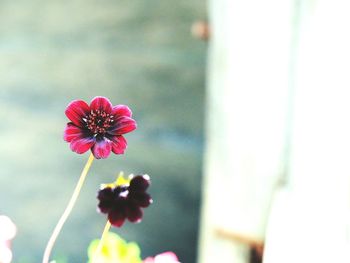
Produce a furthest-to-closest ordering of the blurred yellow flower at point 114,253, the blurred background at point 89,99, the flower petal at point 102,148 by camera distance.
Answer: the blurred background at point 89,99
the blurred yellow flower at point 114,253
the flower petal at point 102,148

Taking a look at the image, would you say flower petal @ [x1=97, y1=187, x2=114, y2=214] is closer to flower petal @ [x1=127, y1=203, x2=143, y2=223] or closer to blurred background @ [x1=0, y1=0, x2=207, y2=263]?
flower petal @ [x1=127, y1=203, x2=143, y2=223]

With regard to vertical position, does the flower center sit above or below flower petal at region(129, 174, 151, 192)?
above

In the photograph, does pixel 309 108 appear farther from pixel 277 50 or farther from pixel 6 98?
pixel 6 98

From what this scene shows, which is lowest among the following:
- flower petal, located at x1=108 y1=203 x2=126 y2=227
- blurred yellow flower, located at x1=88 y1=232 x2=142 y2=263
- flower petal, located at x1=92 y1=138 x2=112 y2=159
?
blurred yellow flower, located at x1=88 y1=232 x2=142 y2=263

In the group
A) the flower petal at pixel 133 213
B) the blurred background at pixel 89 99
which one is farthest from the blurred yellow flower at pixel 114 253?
the blurred background at pixel 89 99

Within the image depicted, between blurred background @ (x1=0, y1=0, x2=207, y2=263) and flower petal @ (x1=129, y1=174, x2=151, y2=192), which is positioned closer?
flower petal @ (x1=129, y1=174, x2=151, y2=192)

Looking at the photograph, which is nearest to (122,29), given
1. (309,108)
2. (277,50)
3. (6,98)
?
(6,98)

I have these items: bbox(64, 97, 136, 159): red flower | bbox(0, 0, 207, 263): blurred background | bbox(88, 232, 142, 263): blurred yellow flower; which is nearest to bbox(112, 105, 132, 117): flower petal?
bbox(64, 97, 136, 159): red flower

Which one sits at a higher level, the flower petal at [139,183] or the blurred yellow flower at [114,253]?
the flower petal at [139,183]

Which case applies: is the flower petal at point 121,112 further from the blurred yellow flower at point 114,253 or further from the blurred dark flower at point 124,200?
the blurred yellow flower at point 114,253
